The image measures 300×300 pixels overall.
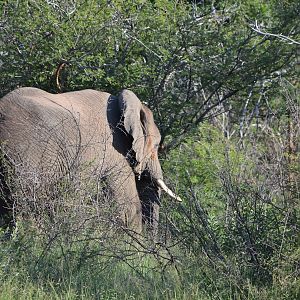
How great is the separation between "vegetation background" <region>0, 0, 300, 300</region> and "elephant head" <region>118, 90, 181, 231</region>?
40cm

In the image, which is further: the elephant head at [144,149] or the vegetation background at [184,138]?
the elephant head at [144,149]

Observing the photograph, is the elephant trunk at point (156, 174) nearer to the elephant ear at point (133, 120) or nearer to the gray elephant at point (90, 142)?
the gray elephant at point (90, 142)

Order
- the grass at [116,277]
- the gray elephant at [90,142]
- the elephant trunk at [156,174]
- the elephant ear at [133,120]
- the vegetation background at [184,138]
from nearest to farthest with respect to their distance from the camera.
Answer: the grass at [116,277], the vegetation background at [184,138], the gray elephant at [90,142], the elephant ear at [133,120], the elephant trunk at [156,174]

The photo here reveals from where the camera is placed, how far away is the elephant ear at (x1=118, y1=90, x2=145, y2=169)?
1125 cm

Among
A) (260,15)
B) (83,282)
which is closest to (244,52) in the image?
(260,15)

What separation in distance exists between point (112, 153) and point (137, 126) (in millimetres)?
510

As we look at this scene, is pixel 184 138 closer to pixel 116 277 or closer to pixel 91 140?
pixel 91 140

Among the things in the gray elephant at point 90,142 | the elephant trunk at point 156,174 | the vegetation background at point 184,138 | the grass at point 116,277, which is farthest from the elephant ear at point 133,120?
the grass at point 116,277

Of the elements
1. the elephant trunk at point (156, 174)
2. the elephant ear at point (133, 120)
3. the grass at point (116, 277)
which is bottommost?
the elephant trunk at point (156, 174)

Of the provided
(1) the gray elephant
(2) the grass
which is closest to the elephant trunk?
(1) the gray elephant

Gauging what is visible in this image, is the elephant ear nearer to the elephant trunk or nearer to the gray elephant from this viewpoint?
the gray elephant

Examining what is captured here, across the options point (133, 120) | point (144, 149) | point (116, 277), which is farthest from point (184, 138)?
point (116, 277)

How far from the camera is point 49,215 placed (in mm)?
8852

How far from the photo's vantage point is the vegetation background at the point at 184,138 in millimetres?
7480
